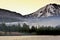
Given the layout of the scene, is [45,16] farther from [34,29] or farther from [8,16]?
[8,16]

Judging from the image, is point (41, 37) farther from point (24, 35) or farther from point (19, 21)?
point (19, 21)

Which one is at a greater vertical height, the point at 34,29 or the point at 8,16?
the point at 8,16

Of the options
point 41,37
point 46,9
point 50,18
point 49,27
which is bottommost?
point 41,37

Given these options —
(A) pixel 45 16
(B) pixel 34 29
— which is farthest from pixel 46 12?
(B) pixel 34 29

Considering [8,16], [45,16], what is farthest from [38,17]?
[8,16]

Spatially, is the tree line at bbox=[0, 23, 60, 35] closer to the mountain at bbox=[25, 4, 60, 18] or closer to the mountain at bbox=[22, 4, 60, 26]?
the mountain at bbox=[22, 4, 60, 26]

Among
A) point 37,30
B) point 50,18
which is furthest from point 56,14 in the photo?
point 37,30

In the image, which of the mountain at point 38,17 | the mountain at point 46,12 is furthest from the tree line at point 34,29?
the mountain at point 46,12

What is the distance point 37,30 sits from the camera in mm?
1549

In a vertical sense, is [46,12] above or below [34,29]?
above

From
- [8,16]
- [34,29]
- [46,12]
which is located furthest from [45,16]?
[8,16]

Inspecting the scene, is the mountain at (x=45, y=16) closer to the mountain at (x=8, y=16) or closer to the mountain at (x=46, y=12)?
the mountain at (x=46, y=12)

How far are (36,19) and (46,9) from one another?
175mm

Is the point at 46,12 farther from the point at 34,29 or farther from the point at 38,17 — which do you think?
the point at 34,29
